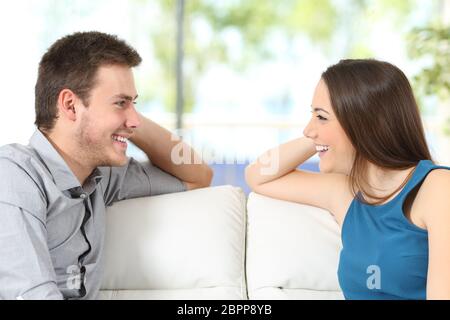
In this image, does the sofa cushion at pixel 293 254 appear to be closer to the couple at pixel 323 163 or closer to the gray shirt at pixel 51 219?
the couple at pixel 323 163

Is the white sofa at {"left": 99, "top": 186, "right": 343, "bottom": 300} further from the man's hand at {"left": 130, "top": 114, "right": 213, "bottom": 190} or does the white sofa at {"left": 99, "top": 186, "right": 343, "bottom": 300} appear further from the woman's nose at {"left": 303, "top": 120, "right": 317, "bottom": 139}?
the woman's nose at {"left": 303, "top": 120, "right": 317, "bottom": 139}

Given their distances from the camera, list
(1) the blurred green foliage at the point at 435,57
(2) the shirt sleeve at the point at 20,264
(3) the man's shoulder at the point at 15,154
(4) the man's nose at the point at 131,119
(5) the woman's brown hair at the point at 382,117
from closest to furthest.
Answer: (2) the shirt sleeve at the point at 20,264, (3) the man's shoulder at the point at 15,154, (5) the woman's brown hair at the point at 382,117, (4) the man's nose at the point at 131,119, (1) the blurred green foliage at the point at 435,57

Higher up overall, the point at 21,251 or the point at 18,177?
the point at 18,177

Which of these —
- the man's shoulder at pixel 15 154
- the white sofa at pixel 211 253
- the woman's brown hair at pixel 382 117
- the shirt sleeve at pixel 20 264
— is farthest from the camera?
the white sofa at pixel 211 253

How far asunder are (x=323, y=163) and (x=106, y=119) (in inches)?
24.2

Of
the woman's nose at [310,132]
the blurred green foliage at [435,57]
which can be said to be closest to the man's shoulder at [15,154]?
the woman's nose at [310,132]

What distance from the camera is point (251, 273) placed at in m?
1.92

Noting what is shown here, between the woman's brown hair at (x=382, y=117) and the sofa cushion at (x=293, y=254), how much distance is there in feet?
1.01

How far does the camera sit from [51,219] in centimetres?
157

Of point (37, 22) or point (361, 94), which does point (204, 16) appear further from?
point (361, 94)

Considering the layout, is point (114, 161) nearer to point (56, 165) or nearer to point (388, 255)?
point (56, 165)

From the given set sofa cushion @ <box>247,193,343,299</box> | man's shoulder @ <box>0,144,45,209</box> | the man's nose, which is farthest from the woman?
man's shoulder @ <box>0,144,45,209</box>

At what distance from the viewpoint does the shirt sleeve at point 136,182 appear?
1.89 m

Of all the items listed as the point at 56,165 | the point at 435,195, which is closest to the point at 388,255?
the point at 435,195
